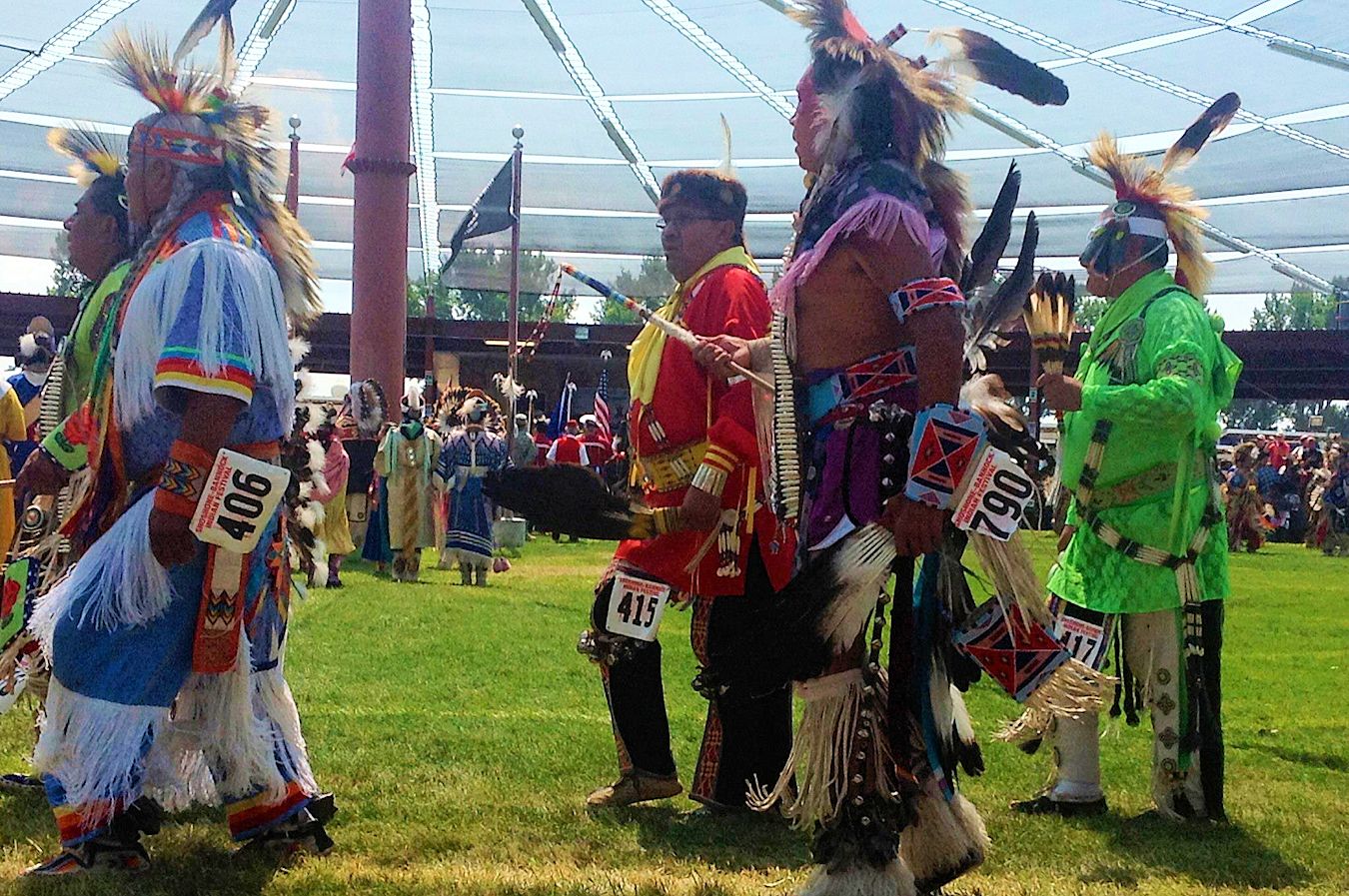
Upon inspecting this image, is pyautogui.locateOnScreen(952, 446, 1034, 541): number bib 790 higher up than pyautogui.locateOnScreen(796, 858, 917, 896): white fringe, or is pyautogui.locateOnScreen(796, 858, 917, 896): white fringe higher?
pyautogui.locateOnScreen(952, 446, 1034, 541): number bib 790

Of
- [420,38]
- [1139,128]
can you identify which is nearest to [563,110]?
[420,38]

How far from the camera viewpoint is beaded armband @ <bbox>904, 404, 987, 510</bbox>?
2.54 metres

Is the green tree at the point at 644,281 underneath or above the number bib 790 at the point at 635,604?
above

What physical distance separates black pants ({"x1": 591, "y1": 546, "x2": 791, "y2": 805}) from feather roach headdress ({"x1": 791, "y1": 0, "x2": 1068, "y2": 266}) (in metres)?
1.30

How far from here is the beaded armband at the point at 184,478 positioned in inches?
108

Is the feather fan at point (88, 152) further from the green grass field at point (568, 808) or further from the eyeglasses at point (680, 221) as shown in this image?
the green grass field at point (568, 808)

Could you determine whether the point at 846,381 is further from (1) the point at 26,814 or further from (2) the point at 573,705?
(2) the point at 573,705

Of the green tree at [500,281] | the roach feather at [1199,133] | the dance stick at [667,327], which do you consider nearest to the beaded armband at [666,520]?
the dance stick at [667,327]

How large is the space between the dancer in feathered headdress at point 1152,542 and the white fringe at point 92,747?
256 centimetres

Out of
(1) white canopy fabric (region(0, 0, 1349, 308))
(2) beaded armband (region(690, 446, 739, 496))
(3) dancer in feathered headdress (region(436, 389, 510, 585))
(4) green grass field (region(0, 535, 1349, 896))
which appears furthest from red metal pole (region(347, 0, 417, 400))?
(2) beaded armband (region(690, 446, 739, 496))

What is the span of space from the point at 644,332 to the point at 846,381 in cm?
126

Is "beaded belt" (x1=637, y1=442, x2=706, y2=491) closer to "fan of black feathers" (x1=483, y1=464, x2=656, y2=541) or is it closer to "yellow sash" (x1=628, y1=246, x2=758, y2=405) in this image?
"yellow sash" (x1=628, y1=246, x2=758, y2=405)

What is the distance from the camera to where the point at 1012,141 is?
24.3 metres

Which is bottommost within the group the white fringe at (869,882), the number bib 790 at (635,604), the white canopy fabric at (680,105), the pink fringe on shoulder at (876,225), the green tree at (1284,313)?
the white fringe at (869,882)
